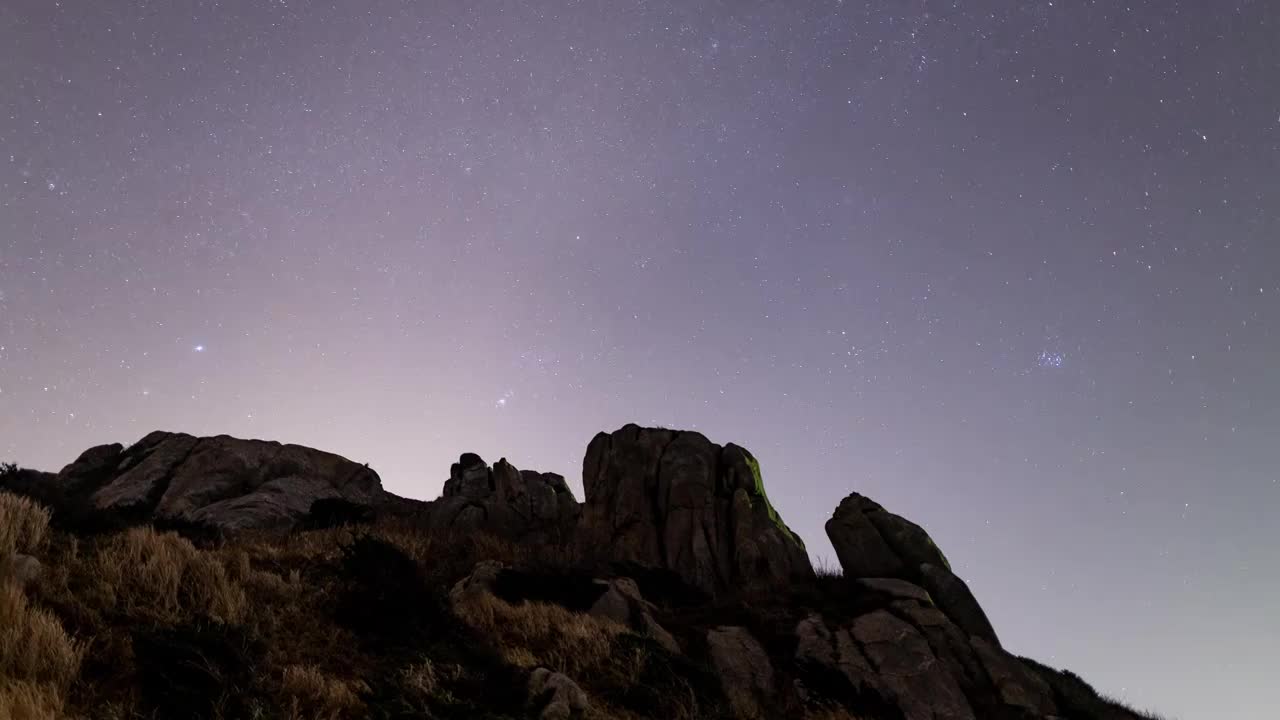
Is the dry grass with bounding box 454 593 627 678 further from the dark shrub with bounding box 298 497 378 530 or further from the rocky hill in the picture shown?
the dark shrub with bounding box 298 497 378 530

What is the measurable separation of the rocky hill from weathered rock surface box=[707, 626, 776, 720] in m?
0.07

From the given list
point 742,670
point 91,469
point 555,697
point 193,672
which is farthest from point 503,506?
Result: point 91,469

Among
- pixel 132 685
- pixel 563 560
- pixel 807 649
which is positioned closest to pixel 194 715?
pixel 132 685

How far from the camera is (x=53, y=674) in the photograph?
727 centimetres

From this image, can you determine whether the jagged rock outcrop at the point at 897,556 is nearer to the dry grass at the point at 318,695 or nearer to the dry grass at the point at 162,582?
the dry grass at the point at 318,695

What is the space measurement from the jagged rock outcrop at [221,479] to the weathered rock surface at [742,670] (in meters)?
18.6

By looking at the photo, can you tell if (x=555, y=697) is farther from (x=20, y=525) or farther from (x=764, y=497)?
(x=764, y=497)

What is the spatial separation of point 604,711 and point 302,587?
693 cm

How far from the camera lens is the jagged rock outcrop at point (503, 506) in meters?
27.1

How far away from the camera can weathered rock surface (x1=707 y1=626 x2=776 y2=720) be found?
11938mm

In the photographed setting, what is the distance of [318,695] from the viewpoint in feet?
27.0

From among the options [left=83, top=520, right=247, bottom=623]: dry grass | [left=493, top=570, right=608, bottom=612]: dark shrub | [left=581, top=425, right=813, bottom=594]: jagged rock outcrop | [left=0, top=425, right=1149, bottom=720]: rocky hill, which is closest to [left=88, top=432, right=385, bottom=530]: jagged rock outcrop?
[left=0, top=425, right=1149, bottom=720]: rocky hill

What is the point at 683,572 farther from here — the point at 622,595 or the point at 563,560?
the point at 622,595

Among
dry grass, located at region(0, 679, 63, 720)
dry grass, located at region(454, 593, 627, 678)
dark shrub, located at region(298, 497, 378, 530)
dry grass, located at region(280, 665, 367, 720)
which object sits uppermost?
dark shrub, located at region(298, 497, 378, 530)
